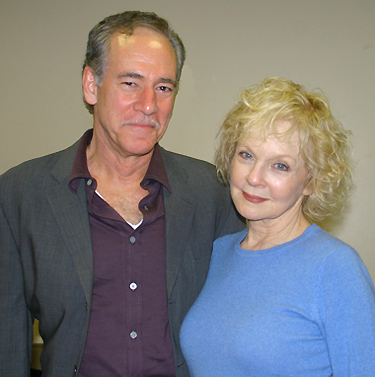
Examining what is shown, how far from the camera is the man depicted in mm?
1366

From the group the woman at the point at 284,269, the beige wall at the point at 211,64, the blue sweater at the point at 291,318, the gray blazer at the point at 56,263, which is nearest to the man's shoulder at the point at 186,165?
the gray blazer at the point at 56,263

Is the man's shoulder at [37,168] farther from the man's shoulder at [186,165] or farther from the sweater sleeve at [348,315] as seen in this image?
the sweater sleeve at [348,315]

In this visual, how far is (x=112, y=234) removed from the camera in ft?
4.75

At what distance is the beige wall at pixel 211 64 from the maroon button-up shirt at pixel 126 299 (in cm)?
187

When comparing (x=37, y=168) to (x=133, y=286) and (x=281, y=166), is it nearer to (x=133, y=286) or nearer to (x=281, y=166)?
(x=133, y=286)

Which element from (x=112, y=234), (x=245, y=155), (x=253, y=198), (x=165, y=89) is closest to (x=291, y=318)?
(x=253, y=198)

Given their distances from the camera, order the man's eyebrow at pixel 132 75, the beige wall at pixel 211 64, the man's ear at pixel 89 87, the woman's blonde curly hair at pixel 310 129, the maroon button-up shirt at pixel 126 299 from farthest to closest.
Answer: the beige wall at pixel 211 64, the man's ear at pixel 89 87, the man's eyebrow at pixel 132 75, the maroon button-up shirt at pixel 126 299, the woman's blonde curly hair at pixel 310 129

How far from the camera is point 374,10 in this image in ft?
9.50

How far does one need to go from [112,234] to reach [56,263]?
213 mm

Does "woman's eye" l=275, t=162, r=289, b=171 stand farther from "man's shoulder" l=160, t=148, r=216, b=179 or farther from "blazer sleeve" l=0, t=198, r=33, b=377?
"blazer sleeve" l=0, t=198, r=33, b=377

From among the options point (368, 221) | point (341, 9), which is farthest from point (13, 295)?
point (341, 9)

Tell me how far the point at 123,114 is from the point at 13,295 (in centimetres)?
77

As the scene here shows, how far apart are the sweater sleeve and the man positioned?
53 centimetres

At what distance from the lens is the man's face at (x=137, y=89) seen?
1.48 meters
